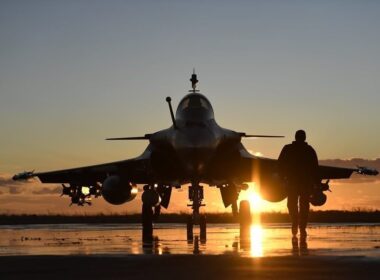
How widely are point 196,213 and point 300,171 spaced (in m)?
3.59

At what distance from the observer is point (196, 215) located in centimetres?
1738

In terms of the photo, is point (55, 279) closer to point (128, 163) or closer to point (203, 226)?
point (203, 226)

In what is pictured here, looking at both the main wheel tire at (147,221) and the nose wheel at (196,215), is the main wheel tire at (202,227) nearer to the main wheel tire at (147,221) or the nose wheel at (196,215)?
the nose wheel at (196,215)

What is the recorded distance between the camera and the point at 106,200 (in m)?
19.8

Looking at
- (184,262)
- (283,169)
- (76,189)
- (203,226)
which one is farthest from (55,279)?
(76,189)

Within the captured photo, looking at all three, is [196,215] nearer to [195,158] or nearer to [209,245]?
[195,158]

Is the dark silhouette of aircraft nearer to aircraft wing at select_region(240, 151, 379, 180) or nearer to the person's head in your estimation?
aircraft wing at select_region(240, 151, 379, 180)

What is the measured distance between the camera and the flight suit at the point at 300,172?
14578 millimetres

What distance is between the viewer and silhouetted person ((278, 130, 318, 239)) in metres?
14.6

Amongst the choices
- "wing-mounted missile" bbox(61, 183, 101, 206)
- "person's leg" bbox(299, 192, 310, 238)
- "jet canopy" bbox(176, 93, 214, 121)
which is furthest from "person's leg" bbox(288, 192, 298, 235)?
"wing-mounted missile" bbox(61, 183, 101, 206)

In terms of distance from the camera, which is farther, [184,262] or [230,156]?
[230,156]

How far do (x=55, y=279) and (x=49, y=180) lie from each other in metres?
19.4

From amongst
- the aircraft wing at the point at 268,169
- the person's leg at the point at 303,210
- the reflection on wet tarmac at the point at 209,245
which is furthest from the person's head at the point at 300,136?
the aircraft wing at the point at 268,169

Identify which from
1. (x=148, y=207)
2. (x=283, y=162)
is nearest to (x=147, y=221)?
(x=148, y=207)
